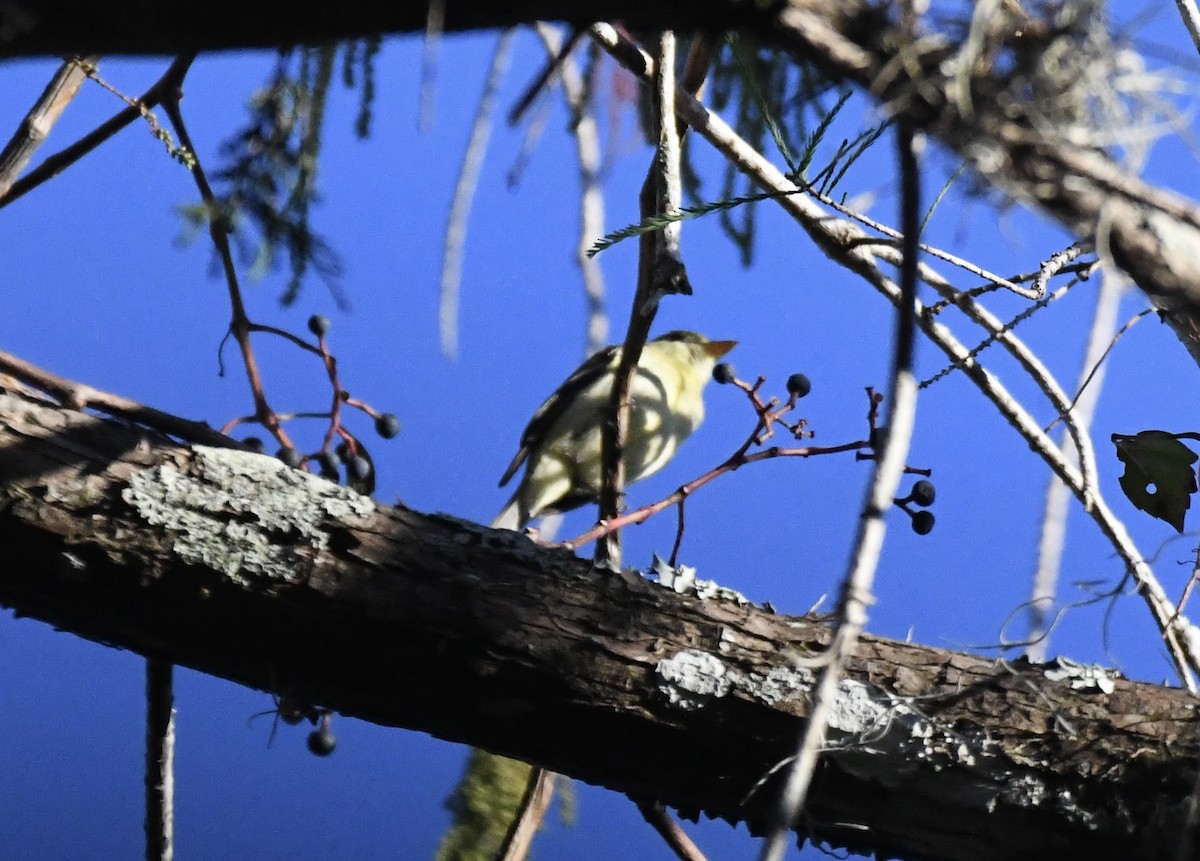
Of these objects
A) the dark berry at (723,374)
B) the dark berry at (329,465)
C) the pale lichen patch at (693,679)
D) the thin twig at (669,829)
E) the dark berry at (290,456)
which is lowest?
the thin twig at (669,829)

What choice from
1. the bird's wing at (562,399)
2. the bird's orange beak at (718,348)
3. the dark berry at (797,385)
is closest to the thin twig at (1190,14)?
the dark berry at (797,385)

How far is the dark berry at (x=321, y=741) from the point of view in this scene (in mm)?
1794

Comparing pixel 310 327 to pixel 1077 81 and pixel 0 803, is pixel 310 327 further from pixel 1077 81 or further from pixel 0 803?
pixel 0 803

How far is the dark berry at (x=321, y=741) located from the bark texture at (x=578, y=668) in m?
0.41

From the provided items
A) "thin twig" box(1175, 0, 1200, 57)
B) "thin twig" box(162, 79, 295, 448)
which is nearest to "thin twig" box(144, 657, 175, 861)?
"thin twig" box(162, 79, 295, 448)

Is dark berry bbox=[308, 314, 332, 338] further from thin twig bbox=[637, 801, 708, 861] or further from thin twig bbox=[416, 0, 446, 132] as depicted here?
thin twig bbox=[416, 0, 446, 132]

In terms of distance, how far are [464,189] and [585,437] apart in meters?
2.47

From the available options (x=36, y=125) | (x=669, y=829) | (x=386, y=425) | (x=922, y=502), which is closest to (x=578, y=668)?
(x=669, y=829)

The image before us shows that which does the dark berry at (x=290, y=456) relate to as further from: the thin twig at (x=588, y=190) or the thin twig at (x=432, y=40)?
the thin twig at (x=432, y=40)

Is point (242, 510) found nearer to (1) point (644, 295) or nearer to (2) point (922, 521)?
(1) point (644, 295)

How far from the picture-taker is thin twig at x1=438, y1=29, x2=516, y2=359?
0.92m

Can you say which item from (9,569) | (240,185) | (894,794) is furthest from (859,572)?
(240,185)

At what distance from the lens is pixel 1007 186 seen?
2.79ft

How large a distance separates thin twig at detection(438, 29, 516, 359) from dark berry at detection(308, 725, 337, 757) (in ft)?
3.19
